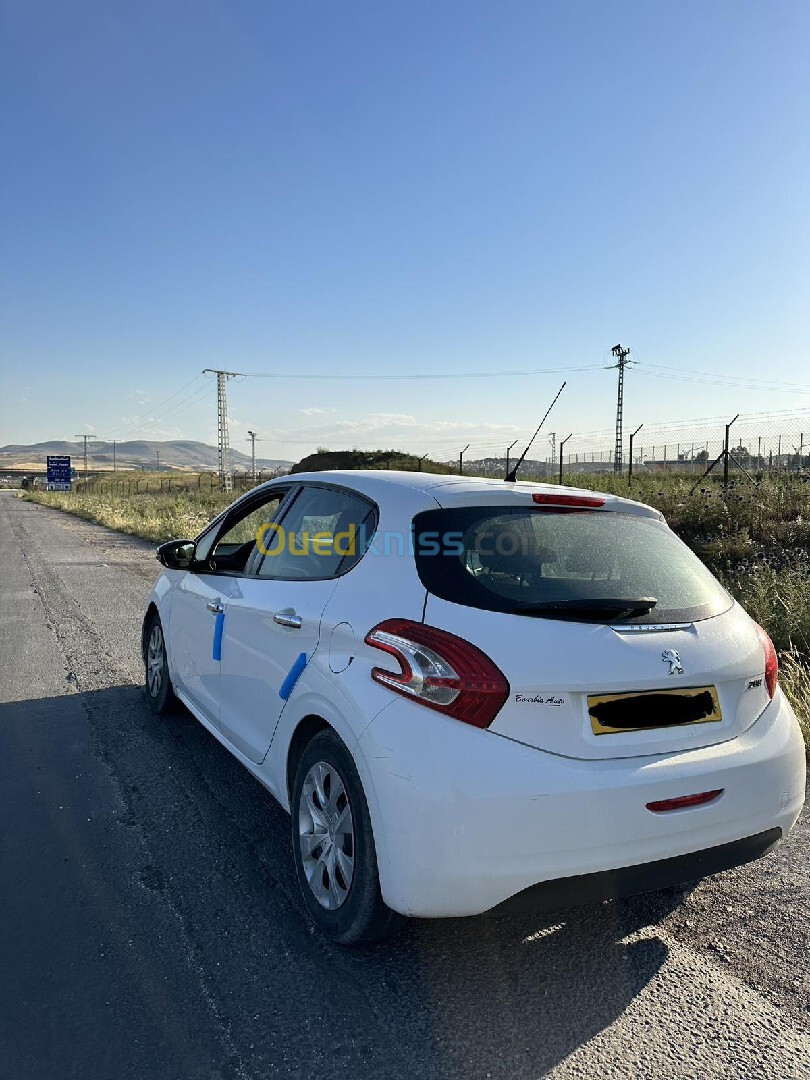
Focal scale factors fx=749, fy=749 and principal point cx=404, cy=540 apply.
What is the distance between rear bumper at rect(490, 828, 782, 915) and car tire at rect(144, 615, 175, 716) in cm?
334

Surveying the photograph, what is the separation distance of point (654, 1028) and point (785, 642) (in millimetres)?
5276

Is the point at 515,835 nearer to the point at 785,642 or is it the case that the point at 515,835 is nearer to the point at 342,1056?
the point at 342,1056

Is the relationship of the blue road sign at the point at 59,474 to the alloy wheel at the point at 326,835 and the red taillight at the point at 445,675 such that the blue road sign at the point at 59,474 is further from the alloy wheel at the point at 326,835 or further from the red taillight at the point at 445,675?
the red taillight at the point at 445,675

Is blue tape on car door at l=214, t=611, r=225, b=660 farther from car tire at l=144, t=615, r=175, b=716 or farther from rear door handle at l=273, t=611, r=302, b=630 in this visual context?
car tire at l=144, t=615, r=175, b=716

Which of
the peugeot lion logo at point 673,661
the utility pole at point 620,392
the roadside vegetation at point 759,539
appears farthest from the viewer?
the utility pole at point 620,392

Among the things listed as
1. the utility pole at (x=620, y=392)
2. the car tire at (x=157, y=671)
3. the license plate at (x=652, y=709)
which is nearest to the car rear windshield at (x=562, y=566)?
the license plate at (x=652, y=709)

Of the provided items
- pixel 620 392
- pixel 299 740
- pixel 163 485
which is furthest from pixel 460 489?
pixel 163 485

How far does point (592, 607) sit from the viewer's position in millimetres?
2535

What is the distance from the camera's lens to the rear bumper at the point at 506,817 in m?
2.22

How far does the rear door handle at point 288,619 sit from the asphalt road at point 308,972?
106 cm

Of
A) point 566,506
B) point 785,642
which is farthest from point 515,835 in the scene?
point 785,642

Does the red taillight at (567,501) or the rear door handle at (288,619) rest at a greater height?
the red taillight at (567,501)

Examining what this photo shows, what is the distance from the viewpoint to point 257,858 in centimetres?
329

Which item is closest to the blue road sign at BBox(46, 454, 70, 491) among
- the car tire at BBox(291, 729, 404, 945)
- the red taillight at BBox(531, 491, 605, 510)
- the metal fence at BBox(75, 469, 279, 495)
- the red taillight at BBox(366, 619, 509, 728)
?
the metal fence at BBox(75, 469, 279, 495)
